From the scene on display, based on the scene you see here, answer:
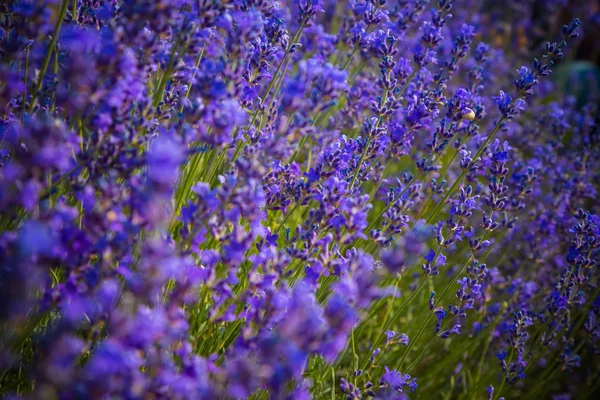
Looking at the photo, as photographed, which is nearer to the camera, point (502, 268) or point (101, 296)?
point (101, 296)

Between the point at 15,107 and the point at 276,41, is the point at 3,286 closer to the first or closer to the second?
the point at 15,107

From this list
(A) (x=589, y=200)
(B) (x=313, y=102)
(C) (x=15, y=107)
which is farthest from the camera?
(A) (x=589, y=200)

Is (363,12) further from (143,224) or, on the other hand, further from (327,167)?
(143,224)

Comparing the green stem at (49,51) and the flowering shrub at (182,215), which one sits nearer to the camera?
the flowering shrub at (182,215)

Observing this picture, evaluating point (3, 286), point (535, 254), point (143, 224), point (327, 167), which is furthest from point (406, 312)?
point (3, 286)

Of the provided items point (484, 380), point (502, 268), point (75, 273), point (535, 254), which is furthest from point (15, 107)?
point (502, 268)

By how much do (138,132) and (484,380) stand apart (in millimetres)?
2682

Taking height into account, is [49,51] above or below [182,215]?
above

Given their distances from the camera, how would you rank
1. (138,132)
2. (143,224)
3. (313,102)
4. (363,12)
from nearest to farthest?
1. (143,224)
2. (138,132)
3. (313,102)
4. (363,12)

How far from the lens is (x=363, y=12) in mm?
3016

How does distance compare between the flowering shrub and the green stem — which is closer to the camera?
the flowering shrub

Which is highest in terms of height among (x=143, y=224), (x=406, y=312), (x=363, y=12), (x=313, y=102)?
(x=363, y=12)

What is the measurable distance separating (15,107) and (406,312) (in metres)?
2.86

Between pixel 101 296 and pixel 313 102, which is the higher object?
pixel 313 102
